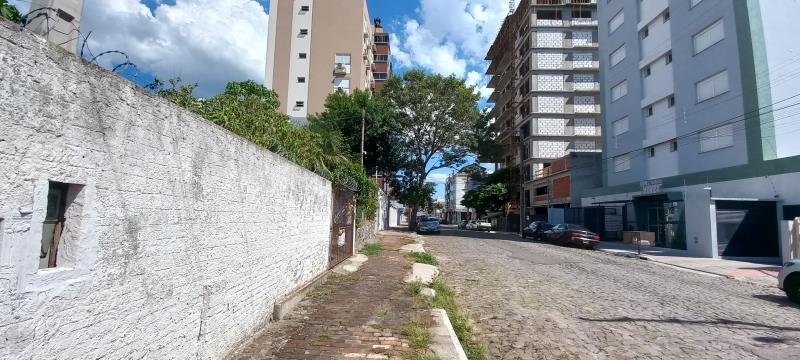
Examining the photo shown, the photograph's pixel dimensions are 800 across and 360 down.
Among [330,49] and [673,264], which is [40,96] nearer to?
[673,264]

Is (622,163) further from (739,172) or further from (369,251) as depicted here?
(369,251)

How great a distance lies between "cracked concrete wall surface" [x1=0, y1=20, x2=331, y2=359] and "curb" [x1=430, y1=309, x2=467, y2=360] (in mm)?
2306

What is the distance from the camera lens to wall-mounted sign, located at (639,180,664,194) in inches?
1041

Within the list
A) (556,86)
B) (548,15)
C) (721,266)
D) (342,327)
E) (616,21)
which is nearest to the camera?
(342,327)

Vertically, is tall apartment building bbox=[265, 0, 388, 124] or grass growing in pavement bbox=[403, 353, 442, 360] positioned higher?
tall apartment building bbox=[265, 0, 388, 124]

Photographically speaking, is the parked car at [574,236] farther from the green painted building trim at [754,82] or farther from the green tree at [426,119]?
the green tree at [426,119]

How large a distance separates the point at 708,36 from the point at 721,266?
13663 millimetres

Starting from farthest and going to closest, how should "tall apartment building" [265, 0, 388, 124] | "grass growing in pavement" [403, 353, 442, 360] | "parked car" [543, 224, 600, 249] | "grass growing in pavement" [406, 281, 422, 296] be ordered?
"tall apartment building" [265, 0, 388, 124] → "parked car" [543, 224, 600, 249] → "grass growing in pavement" [406, 281, 422, 296] → "grass growing in pavement" [403, 353, 442, 360]

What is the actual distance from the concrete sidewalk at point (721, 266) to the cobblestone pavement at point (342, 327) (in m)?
10.9

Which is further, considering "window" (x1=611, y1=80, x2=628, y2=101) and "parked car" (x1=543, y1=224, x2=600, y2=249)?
"window" (x1=611, y1=80, x2=628, y2=101)

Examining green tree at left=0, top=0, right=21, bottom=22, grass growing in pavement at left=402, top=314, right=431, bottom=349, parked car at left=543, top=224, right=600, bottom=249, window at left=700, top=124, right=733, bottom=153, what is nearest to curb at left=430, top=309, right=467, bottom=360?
grass growing in pavement at left=402, top=314, right=431, bottom=349

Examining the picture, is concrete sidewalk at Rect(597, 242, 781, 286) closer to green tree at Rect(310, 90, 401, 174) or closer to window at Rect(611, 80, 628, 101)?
window at Rect(611, 80, 628, 101)

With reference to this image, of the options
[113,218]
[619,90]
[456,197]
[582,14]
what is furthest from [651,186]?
[456,197]

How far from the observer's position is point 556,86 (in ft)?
163
